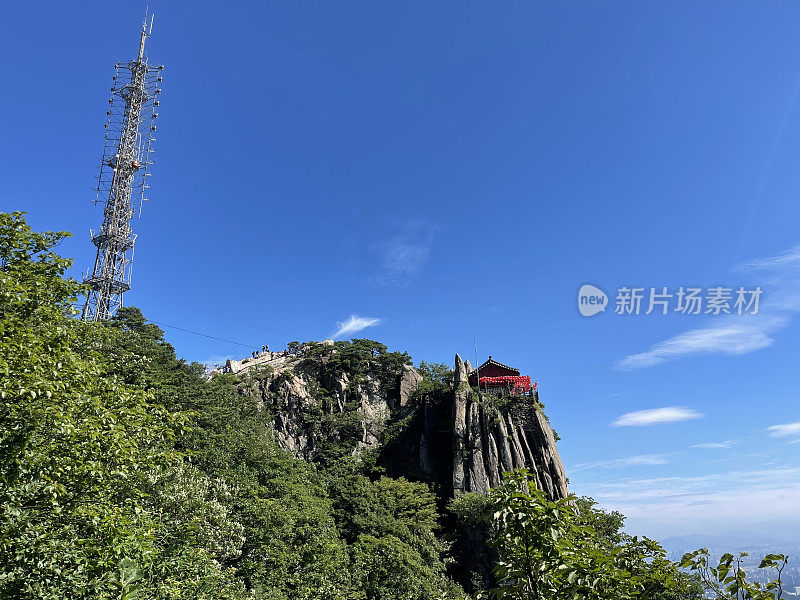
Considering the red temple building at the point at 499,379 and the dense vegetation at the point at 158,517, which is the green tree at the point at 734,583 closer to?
the dense vegetation at the point at 158,517

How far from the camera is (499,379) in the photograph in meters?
48.8

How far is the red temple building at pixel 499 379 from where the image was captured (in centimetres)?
4754

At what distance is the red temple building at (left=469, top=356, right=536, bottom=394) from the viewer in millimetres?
47537

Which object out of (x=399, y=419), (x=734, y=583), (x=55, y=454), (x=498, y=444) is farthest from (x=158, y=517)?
(x=399, y=419)

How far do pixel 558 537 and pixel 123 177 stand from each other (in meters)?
51.3

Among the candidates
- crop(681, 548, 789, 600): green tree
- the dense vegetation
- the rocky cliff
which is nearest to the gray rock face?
the rocky cliff

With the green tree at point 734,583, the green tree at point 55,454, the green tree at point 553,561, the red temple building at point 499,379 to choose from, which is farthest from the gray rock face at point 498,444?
the green tree at point 734,583

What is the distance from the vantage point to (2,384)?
8414 mm

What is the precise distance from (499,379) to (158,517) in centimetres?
3828

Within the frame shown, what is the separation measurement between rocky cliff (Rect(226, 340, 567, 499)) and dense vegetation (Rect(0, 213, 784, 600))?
1568 centimetres

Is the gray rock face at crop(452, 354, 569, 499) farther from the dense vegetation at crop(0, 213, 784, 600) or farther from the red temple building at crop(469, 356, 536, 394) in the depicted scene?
the dense vegetation at crop(0, 213, 784, 600)

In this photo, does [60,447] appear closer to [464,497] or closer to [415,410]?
[464,497]

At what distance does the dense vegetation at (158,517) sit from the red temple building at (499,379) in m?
23.0

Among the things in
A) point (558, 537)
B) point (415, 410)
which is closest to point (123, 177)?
point (415, 410)
